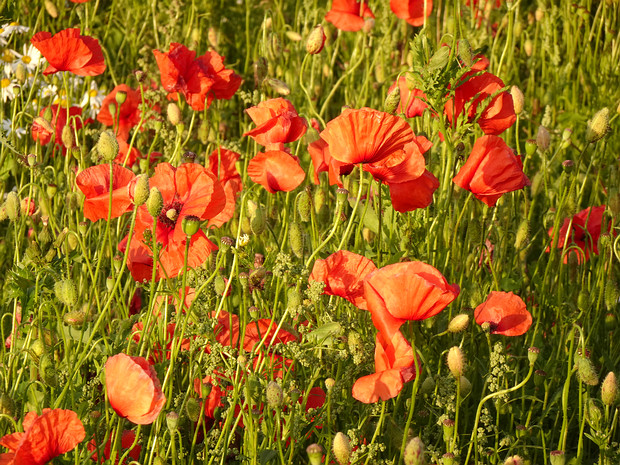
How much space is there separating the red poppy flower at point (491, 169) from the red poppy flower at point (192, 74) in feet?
3.02

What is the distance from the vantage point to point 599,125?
2.01 m

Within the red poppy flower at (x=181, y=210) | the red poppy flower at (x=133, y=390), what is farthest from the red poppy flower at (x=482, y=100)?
the red poppy flower at (x=133, y=390)

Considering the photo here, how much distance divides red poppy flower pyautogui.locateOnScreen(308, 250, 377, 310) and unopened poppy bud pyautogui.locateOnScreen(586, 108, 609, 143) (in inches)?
28.3

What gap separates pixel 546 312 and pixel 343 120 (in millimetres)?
1095

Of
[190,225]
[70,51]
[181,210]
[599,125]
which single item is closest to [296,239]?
[181,210]

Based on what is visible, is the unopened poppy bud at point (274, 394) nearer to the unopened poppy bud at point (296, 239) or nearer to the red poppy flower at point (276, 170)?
→ the unopened poppy bud at point (296, 239)

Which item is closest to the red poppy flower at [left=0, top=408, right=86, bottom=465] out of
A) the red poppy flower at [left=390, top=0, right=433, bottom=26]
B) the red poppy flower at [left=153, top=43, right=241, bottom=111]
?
the red poppy flower at [left=153, top=43, right=241, bottom=111]

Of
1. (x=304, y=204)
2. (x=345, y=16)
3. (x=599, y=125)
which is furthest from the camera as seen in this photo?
(x=345, y=16)

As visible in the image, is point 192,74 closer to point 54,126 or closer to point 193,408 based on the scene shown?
point 54,126

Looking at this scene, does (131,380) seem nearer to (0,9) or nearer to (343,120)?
(343,120)

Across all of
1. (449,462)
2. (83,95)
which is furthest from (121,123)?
(449,462)

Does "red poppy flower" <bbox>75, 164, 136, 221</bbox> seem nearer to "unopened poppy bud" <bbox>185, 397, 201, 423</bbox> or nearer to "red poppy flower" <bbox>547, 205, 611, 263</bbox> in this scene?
"unopened poppy bud" <bbox>185, 397, 201, 423</bbox>

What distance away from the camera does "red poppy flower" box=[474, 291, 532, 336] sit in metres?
1.78

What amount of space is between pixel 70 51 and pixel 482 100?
43.4 inches
